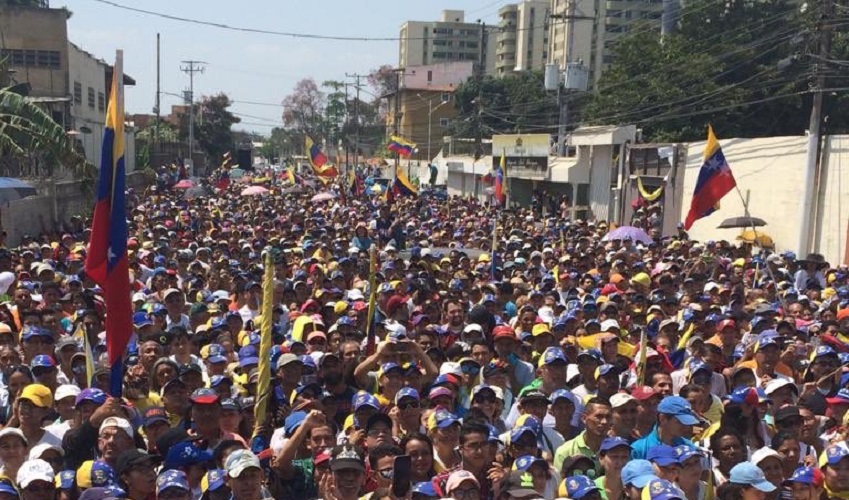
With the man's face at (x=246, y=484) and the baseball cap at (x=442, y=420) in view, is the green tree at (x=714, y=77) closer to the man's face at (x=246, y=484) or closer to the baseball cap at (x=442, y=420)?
the baseball cap at (x=442, y=420)

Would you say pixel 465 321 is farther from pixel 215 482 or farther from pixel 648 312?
pixel 215 482

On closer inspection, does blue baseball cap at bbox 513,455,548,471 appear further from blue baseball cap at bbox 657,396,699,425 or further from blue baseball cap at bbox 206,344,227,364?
blue baseball cap at bbox 206,344,227,364

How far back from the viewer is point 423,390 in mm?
6309

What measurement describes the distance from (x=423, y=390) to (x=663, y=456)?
2155 mm

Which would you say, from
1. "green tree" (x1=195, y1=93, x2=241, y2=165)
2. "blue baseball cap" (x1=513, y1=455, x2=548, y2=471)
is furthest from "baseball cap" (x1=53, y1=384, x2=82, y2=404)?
"green tree" (x1=195, y1=93, x2=241, y2=165)

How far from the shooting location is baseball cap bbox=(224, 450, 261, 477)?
4.11m

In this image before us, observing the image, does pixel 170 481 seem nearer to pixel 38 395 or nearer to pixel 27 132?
pixel 38 395

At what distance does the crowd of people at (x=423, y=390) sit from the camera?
4.45m

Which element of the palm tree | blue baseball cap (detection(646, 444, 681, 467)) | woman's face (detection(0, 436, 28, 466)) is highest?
the palm tree

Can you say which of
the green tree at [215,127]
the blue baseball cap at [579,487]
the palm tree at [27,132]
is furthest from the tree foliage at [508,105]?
the blue baseball cap at [579,487]

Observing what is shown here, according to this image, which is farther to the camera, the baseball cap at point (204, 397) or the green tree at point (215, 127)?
the green tree at point (215, 127)

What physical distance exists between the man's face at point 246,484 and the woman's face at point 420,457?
80 cm

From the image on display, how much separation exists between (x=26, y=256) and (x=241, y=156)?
6480 centimetres

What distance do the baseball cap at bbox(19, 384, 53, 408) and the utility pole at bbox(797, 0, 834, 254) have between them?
14963mm
